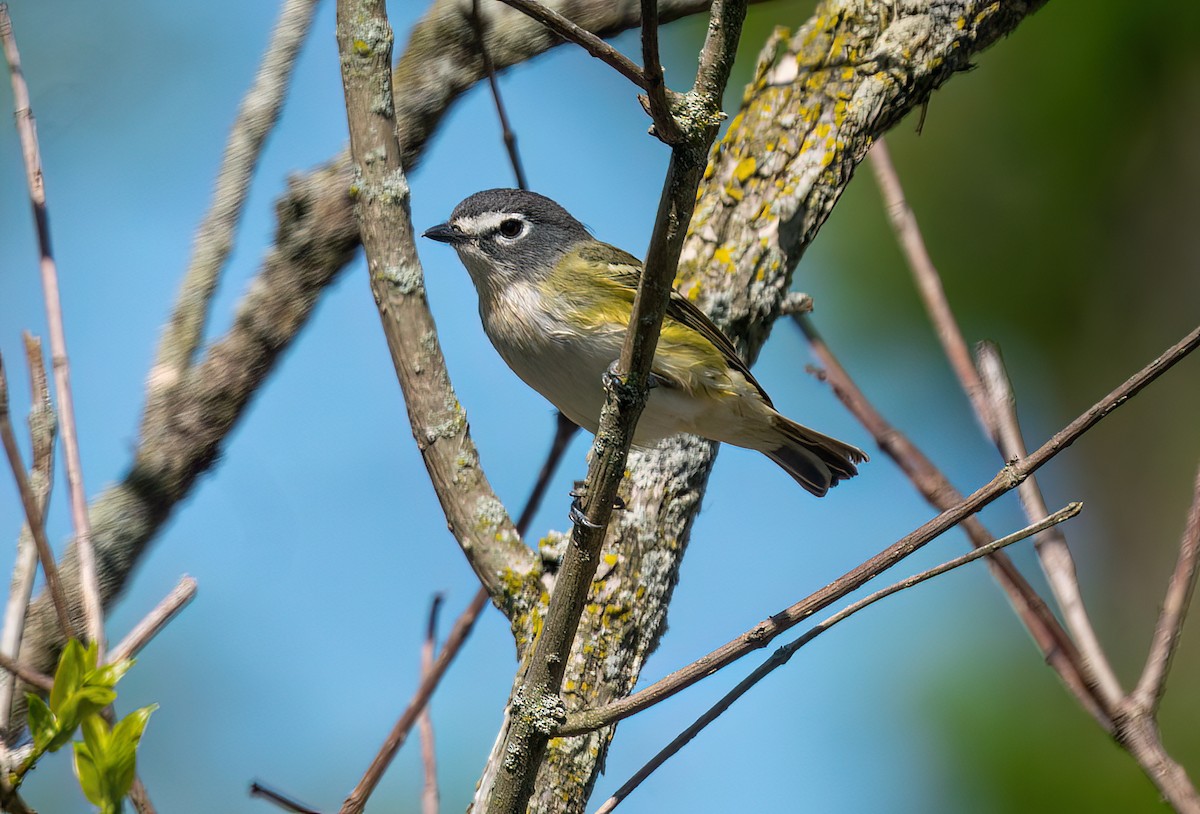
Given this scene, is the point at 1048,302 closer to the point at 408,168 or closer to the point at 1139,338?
the point at 1139,338

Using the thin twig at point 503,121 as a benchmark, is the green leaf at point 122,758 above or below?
below

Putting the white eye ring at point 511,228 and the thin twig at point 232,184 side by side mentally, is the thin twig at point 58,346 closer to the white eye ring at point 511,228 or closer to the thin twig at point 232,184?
the thin twig at point 232,184

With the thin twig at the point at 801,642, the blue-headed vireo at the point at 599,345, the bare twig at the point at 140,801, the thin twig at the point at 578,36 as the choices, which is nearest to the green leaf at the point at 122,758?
the bare twig at the point at 140,801

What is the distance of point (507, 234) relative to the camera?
437 cm

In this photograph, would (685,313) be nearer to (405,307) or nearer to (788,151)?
(788,151)

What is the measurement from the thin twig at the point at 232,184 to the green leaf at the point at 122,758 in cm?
246

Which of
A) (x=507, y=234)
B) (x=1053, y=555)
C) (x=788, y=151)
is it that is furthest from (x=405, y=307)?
(x=1053, y=555)

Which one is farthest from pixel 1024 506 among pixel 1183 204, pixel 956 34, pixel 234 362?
pixel 1183 204

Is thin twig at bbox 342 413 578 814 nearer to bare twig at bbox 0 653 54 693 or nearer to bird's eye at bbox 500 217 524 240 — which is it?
bare twig at bbox 0 653 54 693

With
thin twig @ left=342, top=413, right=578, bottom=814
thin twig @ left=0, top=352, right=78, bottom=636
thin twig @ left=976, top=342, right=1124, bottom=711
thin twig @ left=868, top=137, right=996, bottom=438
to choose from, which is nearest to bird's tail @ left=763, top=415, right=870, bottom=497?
thin twig @ left=342, top=413, right=578, bottom=814

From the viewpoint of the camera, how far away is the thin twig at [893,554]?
1611mm

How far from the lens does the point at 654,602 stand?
11.1 feet

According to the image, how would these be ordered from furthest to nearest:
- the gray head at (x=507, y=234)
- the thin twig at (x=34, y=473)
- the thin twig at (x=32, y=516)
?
the gray head at (x=507, y=234)
the thin twig at (x=34, y=473)
the thin twig at (x=32, y=516)

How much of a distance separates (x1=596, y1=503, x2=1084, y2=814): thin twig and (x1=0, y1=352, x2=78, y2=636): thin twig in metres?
0.98
